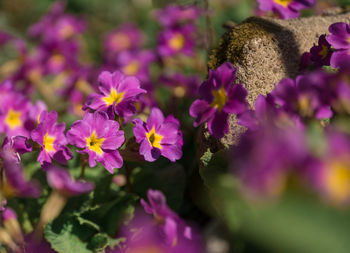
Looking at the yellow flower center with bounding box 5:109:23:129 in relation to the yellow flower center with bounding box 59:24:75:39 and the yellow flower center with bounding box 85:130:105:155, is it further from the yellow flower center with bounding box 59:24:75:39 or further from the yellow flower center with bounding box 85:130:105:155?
the yellow flower center with bounding box 59:24:75:39

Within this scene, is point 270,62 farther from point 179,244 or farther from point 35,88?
point 35,88

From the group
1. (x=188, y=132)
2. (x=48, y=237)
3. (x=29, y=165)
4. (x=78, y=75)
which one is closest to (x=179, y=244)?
(x=48, y=237)

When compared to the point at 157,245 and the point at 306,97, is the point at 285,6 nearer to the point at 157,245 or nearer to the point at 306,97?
the point at 306,97

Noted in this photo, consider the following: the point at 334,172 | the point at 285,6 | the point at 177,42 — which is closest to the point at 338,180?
the point at 334,172

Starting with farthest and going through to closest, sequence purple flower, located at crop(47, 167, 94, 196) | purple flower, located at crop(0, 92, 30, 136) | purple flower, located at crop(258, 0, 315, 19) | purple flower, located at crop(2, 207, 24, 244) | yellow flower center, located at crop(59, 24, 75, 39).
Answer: yellow flower center, located at crop(59, 24, 75, 39) → purple flower, located at crop(0, 92, 30, 136) → purple flower, located at crop(258, 0, 315, 19) → purple flower, located at crop(2, 207, 24, 244) → purple flower, located at crop(47, 167, 94, 196)

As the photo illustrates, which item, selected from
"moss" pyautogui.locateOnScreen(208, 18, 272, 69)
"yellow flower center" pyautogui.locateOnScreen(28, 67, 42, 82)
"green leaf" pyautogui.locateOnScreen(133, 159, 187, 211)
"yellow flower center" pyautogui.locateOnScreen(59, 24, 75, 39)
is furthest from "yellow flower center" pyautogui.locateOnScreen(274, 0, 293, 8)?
"yellow flower center" pyautogui.locateOnScreen(59, 24, 75, 39)

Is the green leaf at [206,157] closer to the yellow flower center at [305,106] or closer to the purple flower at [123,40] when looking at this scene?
the yellow flower center at [305,106]

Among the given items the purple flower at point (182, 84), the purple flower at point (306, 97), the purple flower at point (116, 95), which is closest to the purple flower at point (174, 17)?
the purple flower at point (182, 84)

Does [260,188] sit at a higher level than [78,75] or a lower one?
higher
